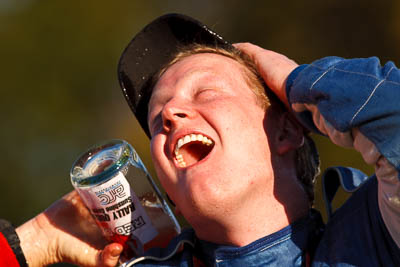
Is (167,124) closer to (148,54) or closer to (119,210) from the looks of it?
(119,210)

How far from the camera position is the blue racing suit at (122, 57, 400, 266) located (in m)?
1.78

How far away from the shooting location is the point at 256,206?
2.15 m

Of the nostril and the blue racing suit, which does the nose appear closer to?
the nostril

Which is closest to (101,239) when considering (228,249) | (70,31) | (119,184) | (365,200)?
(119,184)

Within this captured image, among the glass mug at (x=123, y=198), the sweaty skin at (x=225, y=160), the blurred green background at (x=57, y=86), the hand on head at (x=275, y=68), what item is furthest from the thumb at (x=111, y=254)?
the blurred green background at (x=57, y=86)

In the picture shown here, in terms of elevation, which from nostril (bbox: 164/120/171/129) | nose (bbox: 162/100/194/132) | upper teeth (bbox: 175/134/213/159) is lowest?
upper teeth (bbox: 175/134/213/159)

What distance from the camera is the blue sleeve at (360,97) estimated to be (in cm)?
176

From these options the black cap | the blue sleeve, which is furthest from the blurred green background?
the blue sleeve

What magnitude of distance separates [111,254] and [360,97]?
1171 mm

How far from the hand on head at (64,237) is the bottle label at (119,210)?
0.26 m

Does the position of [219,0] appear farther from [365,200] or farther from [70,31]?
[365,200]

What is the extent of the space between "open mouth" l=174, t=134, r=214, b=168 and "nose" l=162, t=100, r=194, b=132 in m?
0.07

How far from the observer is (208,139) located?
7.12 feet

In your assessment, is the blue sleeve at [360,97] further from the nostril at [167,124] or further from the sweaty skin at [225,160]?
the nostril at [167,124]
